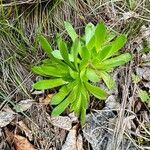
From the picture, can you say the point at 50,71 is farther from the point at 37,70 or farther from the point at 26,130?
the point at 26,130

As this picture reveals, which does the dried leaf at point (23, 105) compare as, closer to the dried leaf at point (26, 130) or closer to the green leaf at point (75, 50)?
the dried leaf at point (26, 130)

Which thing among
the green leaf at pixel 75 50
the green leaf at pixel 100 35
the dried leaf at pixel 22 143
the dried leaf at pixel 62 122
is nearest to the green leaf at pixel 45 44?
the green leaf at pixel 75 50

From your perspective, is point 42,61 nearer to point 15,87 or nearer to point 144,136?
point 15,87

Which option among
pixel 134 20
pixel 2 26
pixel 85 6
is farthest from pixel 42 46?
pixel 134 20

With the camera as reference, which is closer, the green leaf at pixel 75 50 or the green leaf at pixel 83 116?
the green leaf at pixel 75 50

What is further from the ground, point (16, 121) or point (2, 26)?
point (2, 26)

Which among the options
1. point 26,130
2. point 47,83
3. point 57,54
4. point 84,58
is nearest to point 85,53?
point 84,58
